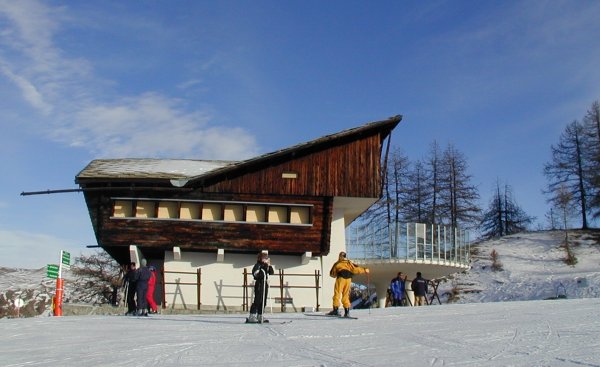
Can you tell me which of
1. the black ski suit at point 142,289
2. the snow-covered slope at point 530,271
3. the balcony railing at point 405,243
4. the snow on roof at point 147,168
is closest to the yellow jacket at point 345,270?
the black ski suit at point 142,289

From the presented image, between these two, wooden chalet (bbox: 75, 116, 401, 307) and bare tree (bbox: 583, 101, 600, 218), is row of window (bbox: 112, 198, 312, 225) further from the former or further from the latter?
bare tree (bbox: 583, 101, 600, 218)

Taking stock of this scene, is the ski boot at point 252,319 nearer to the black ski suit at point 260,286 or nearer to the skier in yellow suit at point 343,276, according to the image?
the black ski suit at point 260,286

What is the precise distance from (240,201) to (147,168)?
4386mm

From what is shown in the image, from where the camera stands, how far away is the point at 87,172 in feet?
85.4

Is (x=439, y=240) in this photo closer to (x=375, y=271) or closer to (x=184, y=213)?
(x=375, y=271)

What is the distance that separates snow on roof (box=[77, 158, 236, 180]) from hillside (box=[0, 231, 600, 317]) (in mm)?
14457

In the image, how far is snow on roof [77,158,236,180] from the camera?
25766 mm

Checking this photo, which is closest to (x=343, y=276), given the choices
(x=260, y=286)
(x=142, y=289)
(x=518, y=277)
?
(x=260, y=286)

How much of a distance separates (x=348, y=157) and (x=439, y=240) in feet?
23.8

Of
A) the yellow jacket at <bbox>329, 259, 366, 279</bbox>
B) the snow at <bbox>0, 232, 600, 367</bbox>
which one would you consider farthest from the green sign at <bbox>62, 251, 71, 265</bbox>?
the yellow jacket at <bbox>329, 259, 366, 279</bbox>

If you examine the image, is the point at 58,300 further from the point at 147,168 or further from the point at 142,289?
the point at 147,168

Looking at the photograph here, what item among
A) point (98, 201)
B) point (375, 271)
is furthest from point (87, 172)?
point (375, 271)

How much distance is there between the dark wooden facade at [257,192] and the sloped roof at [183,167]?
0.05m

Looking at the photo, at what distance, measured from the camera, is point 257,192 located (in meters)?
26.5
